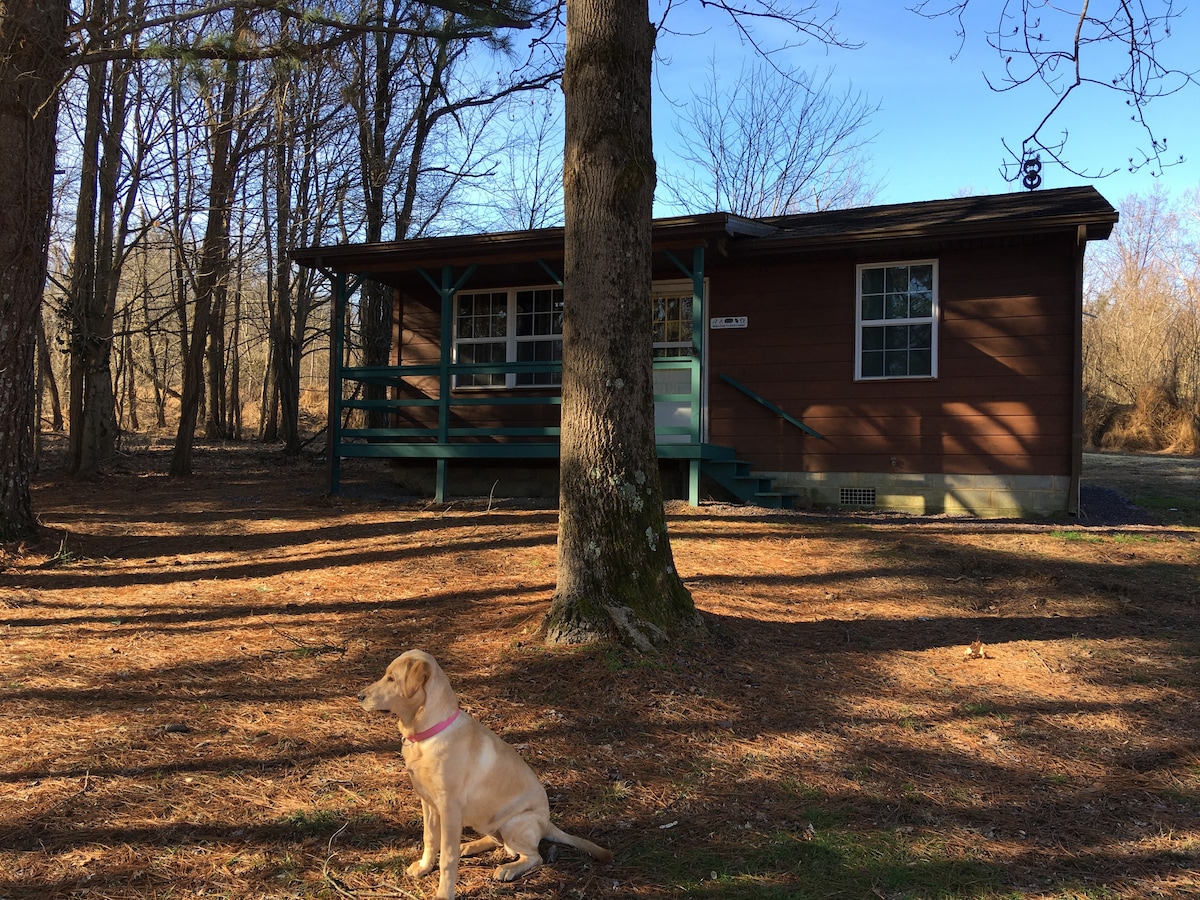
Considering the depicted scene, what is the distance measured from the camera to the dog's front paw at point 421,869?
268 cm

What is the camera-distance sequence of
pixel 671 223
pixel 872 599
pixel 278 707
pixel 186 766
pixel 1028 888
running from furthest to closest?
pixel 671 223
pixel 872 599
pixel 278 707
pixel 186 766
pixel 1028 888

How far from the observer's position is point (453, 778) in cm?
259

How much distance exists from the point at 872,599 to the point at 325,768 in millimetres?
4248

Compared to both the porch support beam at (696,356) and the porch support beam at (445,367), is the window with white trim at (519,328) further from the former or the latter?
the porch support beam at (696,356)

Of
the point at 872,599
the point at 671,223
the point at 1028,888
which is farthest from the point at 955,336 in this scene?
the point at 1028,888

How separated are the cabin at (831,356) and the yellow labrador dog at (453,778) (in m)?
7.70

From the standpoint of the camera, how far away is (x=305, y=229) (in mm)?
18516

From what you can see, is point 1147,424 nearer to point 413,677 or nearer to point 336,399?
point 336,399

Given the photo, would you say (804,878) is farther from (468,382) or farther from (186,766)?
(468,382)

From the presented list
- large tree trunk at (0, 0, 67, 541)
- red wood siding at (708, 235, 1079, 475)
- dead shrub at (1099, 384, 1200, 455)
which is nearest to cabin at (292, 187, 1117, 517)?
red wood siding at (708, 235, 1079, 475)

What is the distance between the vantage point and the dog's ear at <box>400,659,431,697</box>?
256 centimetres

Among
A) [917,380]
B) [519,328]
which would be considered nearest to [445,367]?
[519,328]

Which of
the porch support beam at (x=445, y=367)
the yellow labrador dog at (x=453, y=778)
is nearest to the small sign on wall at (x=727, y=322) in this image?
the porch support beam at (x=445, y=367)

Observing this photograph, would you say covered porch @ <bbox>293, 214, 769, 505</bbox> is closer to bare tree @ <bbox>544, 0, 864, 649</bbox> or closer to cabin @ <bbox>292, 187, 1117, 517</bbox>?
cabin @ <bbox>292, 187, 1117, 517</bbox>
